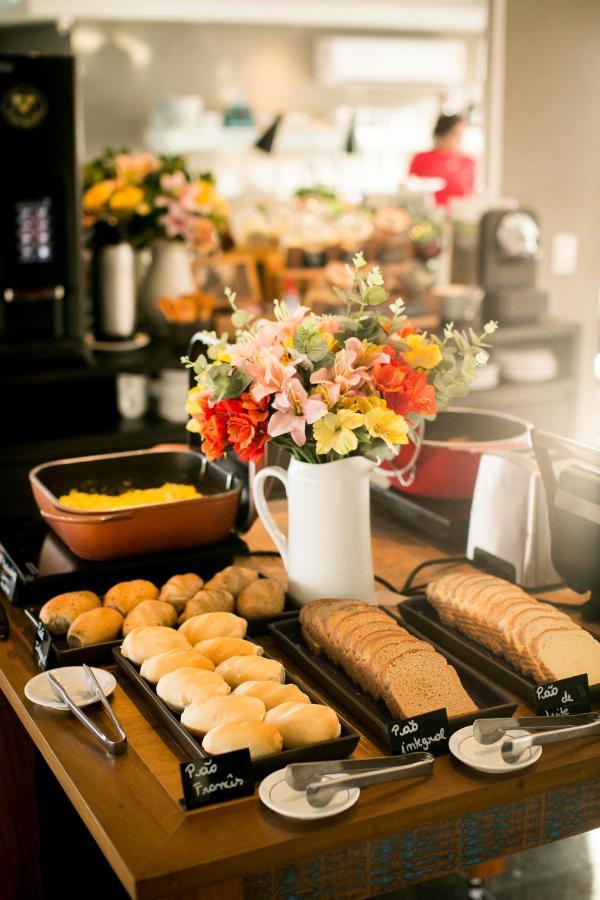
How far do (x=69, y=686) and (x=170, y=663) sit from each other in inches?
6.2

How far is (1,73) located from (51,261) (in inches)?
25.4

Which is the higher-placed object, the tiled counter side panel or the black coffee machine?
the black coffee machine

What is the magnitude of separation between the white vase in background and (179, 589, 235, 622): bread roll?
2647mm

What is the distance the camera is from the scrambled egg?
2010 mm

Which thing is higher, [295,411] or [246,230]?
[246,230]

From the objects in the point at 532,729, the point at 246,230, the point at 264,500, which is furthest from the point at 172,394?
the point at 532,729

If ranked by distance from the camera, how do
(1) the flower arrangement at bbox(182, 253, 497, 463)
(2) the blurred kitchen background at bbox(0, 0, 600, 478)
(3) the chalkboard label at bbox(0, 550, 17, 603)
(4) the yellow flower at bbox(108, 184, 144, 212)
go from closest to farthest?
(1) the flower arrangement at bbox(182, 253, 497, 463) < (3) the chalkboard label at bbox(0, 550, 17, 603) < (2) the blurred kitchen background at bbox(0, 0, 600, 478) < (4) the yellow flower at bbox(108, 184, 144, 212)

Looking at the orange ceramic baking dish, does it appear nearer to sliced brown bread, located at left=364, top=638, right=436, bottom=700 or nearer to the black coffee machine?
sliced brown bread, located at left=364, top=638, right=436, bottom=700

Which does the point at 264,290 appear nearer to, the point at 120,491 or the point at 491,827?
the point at 120,491

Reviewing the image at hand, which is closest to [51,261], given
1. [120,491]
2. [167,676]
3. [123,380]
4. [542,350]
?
[123,380]

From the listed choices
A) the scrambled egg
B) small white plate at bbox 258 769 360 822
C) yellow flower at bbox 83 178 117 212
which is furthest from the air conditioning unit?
small white plate at bbox 258 769 360 822

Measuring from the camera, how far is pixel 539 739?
137cm

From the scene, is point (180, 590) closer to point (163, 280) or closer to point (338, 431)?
point (338, 431)

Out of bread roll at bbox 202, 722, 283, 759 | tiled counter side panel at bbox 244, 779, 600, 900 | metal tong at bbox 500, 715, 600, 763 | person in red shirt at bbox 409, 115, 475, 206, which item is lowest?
tiled counter side panel at bbox 244, 779, 600, 900
